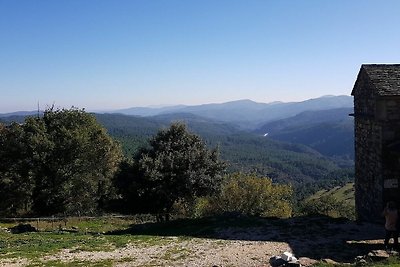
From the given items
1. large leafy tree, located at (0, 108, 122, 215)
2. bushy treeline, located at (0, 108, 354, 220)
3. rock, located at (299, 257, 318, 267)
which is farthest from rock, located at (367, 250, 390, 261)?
large leafy tree, located at (0, 108, 122, 215)

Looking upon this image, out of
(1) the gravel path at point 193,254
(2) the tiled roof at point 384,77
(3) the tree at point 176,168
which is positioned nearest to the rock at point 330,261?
(1) the gravel path at point 193,254

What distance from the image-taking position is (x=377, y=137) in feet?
73.0

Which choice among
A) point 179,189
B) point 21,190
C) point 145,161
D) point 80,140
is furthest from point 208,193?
point 21,190

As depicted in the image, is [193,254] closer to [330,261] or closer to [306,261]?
[306,261]

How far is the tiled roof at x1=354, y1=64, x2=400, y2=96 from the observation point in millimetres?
21711

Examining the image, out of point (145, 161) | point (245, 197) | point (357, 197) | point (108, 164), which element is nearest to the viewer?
point (357, 197)

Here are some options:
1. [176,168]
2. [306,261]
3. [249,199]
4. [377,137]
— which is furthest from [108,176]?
[306,261]

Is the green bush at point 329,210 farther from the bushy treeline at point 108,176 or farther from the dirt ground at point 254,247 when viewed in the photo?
the dirt ground at point 254,247

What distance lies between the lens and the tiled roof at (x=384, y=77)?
21.7 metres

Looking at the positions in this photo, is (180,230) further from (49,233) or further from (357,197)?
(357,197)

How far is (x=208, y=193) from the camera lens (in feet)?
115

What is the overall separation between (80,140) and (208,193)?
16.2 m

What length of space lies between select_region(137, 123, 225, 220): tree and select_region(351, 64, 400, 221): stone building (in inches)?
497

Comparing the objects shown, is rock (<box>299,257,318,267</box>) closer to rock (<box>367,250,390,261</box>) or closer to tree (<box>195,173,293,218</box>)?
rock (<box>367,250,390,261</box>)
